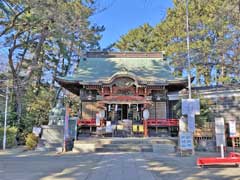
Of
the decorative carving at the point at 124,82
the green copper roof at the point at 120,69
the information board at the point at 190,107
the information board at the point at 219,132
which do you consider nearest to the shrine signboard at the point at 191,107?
the information board at the point at 190,107

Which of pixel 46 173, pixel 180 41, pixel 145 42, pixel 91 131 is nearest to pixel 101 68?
pixel 91 131

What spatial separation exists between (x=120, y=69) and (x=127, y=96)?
2.63 metres

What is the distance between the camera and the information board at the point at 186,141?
29.9 ft

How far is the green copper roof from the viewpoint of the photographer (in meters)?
15.9

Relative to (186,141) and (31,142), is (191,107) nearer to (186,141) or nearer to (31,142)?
(186,141)

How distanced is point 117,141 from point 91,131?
398cm

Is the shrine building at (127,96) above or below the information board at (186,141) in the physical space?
above

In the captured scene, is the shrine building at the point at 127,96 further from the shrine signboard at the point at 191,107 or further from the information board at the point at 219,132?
the shrine signboard at the point at 191,107

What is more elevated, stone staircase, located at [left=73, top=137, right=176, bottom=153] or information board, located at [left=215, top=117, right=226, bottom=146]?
information board, located at [left=215, top=117, right=226, bottom=146]

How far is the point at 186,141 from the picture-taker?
30.2ft

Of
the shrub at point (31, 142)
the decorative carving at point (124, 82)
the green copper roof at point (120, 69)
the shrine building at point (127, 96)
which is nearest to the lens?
the shrub at point (31, 142)

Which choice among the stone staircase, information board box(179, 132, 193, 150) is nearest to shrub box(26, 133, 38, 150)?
the stone staircase

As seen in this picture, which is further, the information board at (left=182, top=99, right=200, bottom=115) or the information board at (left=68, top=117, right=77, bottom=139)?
the information board at (left=68, top=117, right=77, bottom=139)

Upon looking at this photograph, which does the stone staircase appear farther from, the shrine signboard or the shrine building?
the shrine building
